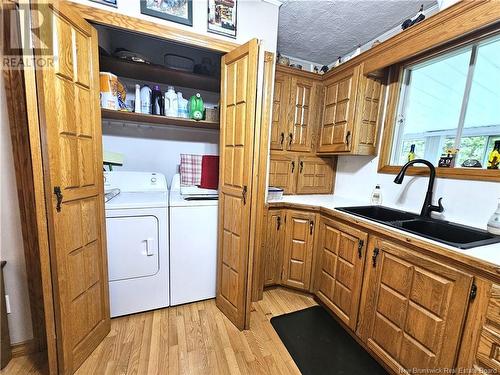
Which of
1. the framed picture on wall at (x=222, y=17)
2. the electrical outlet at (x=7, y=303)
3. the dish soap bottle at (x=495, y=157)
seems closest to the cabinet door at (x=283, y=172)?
the framed picture on wall at (x=222, y=17)

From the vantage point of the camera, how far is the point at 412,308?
3.79ft

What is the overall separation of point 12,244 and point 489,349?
93.9 inches

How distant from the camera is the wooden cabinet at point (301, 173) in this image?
7.43 ft

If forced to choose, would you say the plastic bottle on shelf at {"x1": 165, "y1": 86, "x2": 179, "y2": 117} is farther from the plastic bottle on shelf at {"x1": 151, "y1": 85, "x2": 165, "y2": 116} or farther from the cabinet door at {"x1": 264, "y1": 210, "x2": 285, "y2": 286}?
the cabinet door at {"x1": 264, "y1": 210, "x2": 285, "y2": 286}

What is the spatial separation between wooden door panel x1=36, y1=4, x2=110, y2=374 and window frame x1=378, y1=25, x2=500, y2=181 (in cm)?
227

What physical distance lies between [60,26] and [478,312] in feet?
7.51


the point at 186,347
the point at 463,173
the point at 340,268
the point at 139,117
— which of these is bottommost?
the point at 186,347

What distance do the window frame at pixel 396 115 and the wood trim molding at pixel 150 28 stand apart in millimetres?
1429

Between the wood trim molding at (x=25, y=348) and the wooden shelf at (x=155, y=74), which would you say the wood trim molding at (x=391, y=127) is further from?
the wood trim molding at (x=25, y=348)

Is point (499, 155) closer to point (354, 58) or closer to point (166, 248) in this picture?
point (354, 58)

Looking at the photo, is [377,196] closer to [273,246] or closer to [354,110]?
[354,110]

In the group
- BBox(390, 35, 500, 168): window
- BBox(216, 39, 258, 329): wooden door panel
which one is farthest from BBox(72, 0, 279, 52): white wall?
BBox(390, 35, 500, 168): window

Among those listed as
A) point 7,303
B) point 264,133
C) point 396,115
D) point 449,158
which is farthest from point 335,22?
point 7,303

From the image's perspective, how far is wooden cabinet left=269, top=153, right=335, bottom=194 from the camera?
89.2 inches
